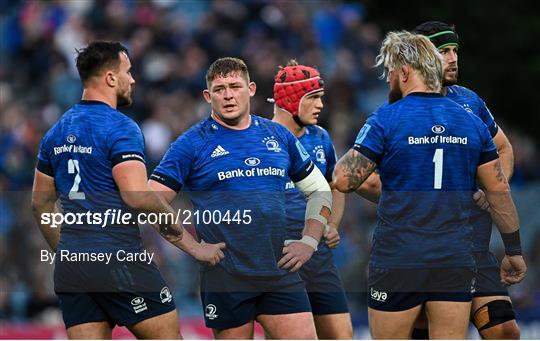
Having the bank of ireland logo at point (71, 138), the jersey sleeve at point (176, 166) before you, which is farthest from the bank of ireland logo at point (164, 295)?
the bank of ireland logo at point (71, 138)

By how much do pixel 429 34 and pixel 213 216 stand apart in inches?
79.1

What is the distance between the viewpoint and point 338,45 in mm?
18109

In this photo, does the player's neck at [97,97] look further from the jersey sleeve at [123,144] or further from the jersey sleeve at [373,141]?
the jersey sleeve at [373,141]

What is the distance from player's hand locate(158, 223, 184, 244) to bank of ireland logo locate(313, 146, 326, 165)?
1.64 meters

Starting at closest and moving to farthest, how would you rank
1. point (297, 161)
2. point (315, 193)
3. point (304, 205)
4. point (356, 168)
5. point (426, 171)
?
1. point (426, 171)
2. point (356, 168)
3. point (297, 161)
4. point (315, 193)
5. point (304, 205)

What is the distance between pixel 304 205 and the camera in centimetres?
970

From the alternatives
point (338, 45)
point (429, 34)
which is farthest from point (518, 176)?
point (429, 34)

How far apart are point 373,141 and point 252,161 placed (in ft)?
2.69

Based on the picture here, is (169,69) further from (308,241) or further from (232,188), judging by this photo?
(232,188)

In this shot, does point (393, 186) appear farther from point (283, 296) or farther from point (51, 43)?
point (51, 43)

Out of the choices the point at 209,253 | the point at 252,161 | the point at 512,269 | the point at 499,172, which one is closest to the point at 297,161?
the point at 252,161

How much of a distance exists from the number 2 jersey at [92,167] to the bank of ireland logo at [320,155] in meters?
1.90

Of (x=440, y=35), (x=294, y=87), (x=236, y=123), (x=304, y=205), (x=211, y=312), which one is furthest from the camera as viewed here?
(x=294, y=87)

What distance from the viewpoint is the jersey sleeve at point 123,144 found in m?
8.26
